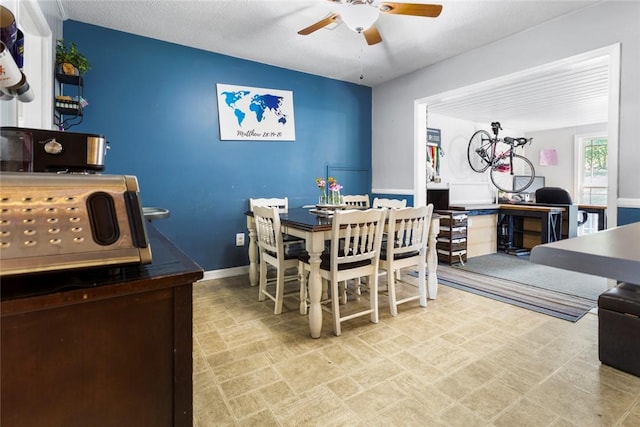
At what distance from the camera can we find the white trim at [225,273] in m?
3.50

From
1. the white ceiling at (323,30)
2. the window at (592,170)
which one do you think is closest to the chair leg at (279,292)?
the white ceiling at (323,30)

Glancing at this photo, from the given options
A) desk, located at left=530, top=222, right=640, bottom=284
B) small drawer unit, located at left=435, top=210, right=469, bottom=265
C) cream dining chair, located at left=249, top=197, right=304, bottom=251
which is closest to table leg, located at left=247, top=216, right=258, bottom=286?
cream dining chair, located at left=249, top=197, right=304, bottom=251

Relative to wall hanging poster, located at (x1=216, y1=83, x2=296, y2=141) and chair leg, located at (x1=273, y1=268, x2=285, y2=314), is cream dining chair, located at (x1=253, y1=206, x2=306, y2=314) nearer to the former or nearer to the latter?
chair leg, located at (x1=273, y1=268, x2=285, y2=314)

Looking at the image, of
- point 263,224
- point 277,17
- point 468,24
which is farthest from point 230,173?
point 468,24

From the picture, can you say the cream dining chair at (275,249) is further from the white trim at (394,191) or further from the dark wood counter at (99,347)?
the white trim at (394,191)

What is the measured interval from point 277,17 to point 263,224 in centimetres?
176

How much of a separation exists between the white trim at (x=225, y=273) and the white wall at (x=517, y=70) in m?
2.21

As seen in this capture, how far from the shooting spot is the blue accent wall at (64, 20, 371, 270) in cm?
294

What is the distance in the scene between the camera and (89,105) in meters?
2.84

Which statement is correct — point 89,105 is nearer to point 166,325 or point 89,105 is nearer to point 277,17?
point 277,17

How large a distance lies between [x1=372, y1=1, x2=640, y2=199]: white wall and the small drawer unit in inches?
24.3

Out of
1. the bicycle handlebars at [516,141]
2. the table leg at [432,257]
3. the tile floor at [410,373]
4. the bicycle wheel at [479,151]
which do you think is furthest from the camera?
the bicycle handlebars at [516,141]

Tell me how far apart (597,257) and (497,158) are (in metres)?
6.15

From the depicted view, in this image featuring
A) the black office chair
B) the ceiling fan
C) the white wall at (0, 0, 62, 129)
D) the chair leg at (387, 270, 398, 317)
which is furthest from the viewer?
the black office chair
